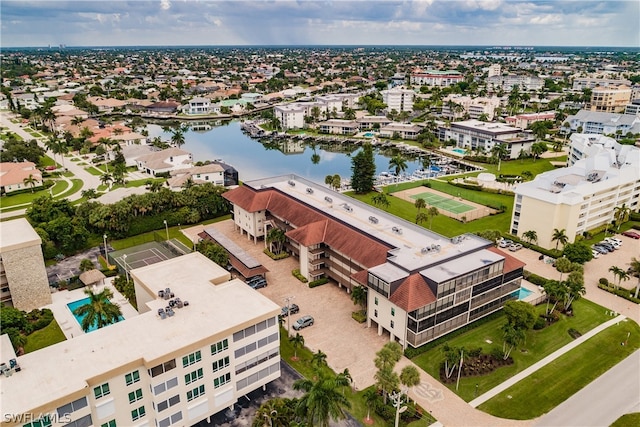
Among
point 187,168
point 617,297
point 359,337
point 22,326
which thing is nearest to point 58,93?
point 187,168

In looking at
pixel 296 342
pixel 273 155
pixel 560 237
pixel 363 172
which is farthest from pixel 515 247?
pixel 273 155

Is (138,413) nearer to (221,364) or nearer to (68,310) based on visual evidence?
(221,364)

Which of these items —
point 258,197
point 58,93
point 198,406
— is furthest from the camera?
point 58,93

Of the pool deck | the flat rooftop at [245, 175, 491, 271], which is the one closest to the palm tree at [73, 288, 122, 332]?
the pool deck

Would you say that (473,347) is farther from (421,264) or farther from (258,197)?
(258,197)

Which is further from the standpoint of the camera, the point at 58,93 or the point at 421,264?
the point at 58,93

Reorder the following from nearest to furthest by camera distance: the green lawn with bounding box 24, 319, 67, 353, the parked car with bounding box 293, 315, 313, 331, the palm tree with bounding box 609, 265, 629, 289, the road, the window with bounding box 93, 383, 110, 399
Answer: the window with bounding box 93, 383, 110, 399, the road, the green lawn with bounding box 24, 319, 67, 353, the parked car with bounding box 293, 315, 313, 331, the palm tree with bounding box 609, 265, 629, 289

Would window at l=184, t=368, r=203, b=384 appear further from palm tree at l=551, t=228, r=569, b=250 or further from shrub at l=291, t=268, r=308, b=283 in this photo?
palm tree at l=551, t=228, r=569, b=250

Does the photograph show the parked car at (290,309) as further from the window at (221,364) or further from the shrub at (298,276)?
the window at (221,364)
